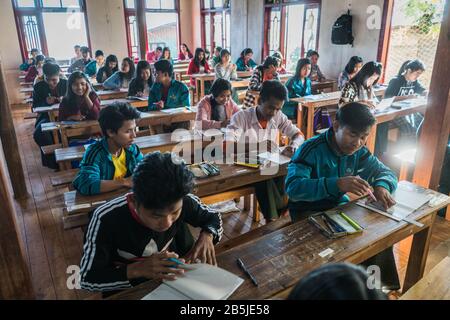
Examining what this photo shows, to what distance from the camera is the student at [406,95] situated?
184 inches

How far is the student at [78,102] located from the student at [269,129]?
1.93 m

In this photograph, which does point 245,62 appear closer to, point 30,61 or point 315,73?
point 315,73

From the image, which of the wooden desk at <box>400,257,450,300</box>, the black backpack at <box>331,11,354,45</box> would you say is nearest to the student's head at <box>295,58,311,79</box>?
the black backpack at <box>331,11,354,45</box>

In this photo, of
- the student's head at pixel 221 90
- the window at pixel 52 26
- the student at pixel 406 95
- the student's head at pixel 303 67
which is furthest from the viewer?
the window at pixel 52 26

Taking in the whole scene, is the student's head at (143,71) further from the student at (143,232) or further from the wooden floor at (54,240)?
the student at (143,232)

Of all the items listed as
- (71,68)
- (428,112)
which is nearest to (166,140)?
(428,112)

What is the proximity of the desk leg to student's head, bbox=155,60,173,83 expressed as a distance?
3.46 metres

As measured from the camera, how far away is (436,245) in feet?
9.01

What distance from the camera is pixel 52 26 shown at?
9984 millimetres

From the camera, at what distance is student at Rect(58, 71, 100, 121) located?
3.93 metres

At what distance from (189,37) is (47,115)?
8.83 m

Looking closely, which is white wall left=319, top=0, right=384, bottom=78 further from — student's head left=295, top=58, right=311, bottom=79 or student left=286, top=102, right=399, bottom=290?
student left=286, top=102, right=399, bottom=290

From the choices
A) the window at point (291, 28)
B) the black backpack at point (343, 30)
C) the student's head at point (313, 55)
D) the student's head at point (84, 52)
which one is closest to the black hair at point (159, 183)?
the student's head at point (313, 55)

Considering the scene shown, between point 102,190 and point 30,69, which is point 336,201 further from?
point 30,69
